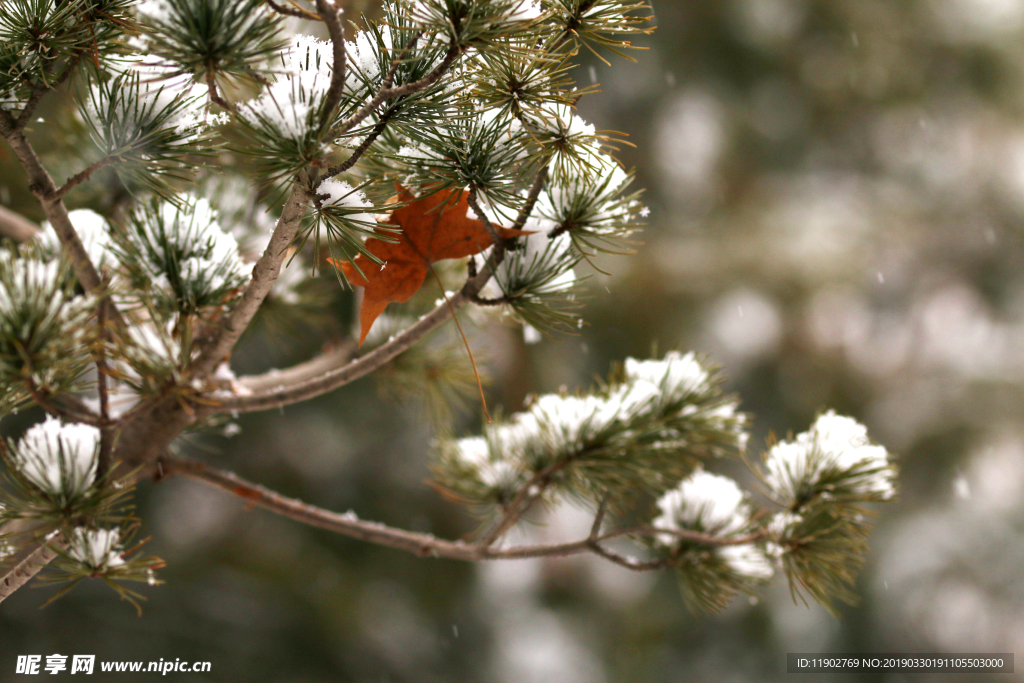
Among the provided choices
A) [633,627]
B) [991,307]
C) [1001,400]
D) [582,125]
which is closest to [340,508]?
[633,627]

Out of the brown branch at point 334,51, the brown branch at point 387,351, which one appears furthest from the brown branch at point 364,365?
the brown branch at point 334,51

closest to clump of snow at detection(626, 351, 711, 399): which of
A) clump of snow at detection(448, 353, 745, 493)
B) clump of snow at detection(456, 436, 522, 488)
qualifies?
clump of snow at detection(448, 353, 745, 493)

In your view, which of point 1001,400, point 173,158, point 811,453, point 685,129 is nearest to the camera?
point 173,158

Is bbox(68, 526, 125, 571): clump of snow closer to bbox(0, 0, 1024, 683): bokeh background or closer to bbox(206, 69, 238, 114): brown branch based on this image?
bbox(206, 69, 238, 114): brown branch

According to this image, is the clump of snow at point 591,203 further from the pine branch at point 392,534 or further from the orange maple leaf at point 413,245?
the pine branch at point 392,534

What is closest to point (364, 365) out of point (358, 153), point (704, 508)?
point (358, 153)

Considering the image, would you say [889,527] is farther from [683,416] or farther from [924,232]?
[683,416]

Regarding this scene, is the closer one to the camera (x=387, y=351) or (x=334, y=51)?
(x=334, y=51)

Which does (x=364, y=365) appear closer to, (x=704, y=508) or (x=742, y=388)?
(x=704, y=508)
